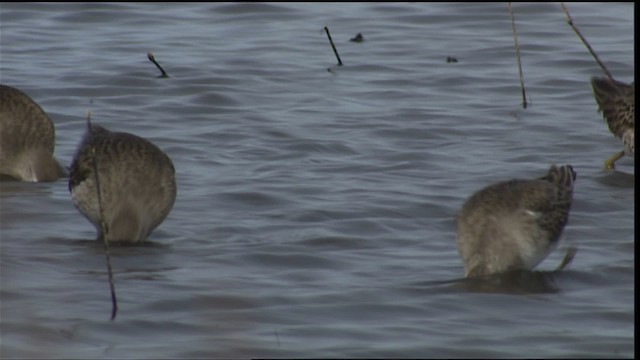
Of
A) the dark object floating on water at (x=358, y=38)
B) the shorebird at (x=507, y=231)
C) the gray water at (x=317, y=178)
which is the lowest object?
the dark object floating on water at (x=358, y=38)

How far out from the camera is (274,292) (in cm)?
789

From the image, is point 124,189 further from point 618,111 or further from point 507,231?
point 618,111

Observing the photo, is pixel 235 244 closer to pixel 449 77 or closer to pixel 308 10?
pixel 449 77

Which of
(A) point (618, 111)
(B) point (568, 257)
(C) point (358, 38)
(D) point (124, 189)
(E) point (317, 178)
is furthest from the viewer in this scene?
(C) point (358, 38)

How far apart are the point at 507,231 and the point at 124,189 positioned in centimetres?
204

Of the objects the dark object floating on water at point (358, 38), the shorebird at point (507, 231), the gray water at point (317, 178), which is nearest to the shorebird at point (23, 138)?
the gray water at point (317, 178)

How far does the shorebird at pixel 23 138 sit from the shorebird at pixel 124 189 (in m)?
1.63

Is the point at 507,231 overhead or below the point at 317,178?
overhead

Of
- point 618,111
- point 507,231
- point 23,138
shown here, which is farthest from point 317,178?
point 507,231

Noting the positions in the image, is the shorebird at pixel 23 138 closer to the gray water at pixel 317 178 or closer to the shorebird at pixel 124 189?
the gray water at pixel 317 178

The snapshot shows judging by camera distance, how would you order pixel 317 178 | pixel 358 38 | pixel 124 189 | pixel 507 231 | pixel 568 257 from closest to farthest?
pixel 507 231, pixel 568 257, pixel 124 189, pixel 317 178, pixel 358 38

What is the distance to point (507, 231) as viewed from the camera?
8.30 metres

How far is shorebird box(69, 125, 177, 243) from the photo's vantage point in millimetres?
8969

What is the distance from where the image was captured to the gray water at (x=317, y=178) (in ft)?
23.7
